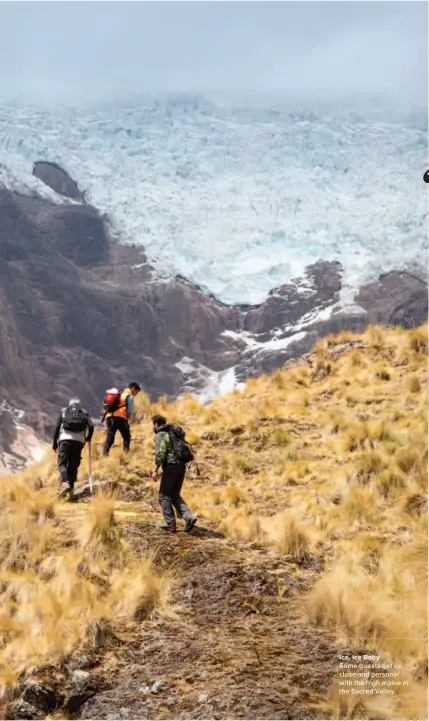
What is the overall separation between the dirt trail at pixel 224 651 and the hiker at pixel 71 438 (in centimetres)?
406

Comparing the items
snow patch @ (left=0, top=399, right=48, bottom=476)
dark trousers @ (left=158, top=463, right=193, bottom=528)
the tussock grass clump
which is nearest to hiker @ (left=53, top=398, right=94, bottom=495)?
dark trousers @ (left=158, top=463, right=193, bottom=528)

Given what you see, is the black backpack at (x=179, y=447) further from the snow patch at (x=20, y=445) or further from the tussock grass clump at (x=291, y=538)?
the snow patch at (x=20, y=445)

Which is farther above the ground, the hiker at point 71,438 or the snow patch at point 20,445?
the hiker at point 71,438

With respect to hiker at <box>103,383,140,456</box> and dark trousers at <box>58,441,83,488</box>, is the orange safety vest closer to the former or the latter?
hiker at <box>103,383,140,456</box>

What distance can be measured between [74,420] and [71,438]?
33 cm

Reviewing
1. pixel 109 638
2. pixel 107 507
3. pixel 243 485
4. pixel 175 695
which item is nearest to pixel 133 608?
pixel 109 638

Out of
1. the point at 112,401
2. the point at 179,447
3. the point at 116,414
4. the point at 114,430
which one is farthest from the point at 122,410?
the point at 179,447

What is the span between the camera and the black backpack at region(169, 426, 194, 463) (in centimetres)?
1033

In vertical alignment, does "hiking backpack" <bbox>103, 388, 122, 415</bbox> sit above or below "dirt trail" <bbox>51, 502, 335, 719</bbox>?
above

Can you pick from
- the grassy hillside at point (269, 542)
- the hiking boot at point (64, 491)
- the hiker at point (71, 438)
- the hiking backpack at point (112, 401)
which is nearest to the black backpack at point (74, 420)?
the hiker at point (71, 438)

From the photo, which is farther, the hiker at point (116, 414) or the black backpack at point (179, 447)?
the hiker at point (116, 414)

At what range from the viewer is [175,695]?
19.5ft

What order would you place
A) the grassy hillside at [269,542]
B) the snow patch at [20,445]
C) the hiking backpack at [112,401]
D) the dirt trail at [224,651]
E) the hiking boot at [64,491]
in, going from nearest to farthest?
the dirt trail at [224,651], the grassy hillside at [269,542], the hiking boot at [64,491], the hiking backpack at [112,401], the snow patch at [20,445]

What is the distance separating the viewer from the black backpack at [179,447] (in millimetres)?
10328
